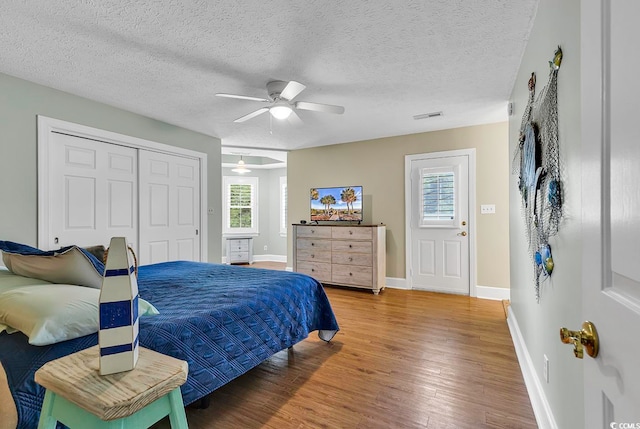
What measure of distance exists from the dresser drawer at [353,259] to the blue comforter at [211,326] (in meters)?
1.79

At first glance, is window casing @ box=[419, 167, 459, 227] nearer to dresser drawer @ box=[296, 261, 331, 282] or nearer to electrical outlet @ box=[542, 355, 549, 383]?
dresser drawer @ box=[296, 261, 331, 282]

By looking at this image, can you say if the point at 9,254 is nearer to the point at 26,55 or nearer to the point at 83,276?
the point at 83,276

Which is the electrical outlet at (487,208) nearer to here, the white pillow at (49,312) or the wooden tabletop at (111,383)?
the wooden tabletop at (111,383)

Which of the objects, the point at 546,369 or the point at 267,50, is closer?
the point at 546,369

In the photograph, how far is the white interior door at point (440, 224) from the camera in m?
4.14

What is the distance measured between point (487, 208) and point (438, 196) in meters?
0.65

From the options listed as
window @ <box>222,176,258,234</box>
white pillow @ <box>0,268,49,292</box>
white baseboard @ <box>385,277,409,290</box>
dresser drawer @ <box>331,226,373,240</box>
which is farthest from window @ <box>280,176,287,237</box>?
white pillow @ <box>0,268,49,292</box>

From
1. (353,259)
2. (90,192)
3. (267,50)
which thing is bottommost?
(353,259)

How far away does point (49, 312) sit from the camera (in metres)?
1.12

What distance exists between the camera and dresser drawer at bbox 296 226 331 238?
465 cm

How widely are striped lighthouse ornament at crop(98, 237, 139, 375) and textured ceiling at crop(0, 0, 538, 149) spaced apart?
1.64m

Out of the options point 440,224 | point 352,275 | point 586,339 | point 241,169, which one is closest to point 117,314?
point 586,339

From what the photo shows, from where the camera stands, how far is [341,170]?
5113 millimetres

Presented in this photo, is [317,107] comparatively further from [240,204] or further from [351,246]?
[240,204]
